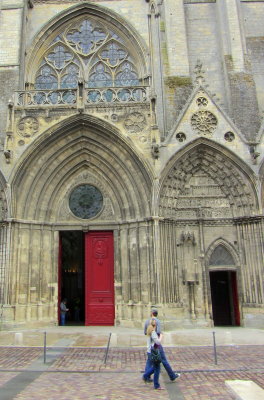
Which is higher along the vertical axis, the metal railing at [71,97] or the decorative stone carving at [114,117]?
the metal railing at [71,97]

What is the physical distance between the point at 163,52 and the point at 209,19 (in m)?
2.90

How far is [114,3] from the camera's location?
17.4m

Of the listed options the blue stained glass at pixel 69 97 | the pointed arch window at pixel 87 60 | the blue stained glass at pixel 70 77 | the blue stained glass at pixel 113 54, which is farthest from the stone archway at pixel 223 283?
the blue stained glass at pixel 113 54

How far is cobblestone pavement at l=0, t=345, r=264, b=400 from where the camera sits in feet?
18.3

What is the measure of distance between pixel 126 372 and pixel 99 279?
7065 mm

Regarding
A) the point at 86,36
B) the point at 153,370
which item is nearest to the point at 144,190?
the point at 153,370

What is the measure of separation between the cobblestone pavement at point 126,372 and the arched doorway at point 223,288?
4.28 m

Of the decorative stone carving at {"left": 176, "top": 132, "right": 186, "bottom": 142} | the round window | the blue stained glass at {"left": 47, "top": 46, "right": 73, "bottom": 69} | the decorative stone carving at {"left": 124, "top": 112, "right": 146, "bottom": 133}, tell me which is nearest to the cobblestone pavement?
the round window

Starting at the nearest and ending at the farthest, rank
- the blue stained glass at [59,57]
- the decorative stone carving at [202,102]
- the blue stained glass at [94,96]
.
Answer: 1. the decorative stone carving at [202,102]
2. the blue stained glass at [94,96]
3. the blue stained glass at [59,57]

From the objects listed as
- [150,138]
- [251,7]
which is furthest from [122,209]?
[251,7]

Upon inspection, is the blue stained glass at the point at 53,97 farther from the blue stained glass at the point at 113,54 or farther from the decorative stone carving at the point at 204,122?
the decorative stone carving at the point at 204,122

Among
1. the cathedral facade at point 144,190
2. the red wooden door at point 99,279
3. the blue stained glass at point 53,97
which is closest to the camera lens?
the cathedral facade at point 144,190

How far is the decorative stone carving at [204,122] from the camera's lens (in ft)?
44.1

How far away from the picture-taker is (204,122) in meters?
13.5
